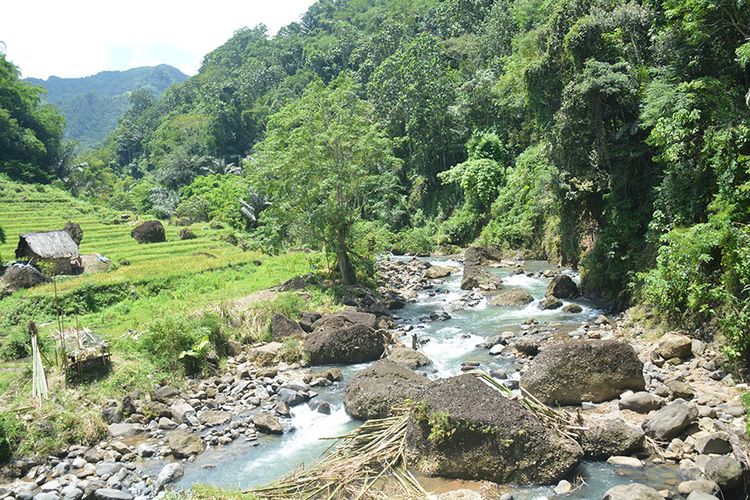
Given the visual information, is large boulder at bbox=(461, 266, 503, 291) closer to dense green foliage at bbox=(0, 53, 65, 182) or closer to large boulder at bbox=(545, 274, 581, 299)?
large boulder at bbox=(545, 274, 581, 299)

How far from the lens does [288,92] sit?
3548 inches

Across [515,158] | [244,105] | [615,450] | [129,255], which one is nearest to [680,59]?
[615,450]

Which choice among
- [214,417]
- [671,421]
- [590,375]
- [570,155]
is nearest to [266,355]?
[214,417]

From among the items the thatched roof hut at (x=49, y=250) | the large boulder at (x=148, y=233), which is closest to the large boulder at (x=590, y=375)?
the thatched roof hut at (x=49, y=250)

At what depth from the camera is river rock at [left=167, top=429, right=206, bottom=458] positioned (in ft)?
39.5

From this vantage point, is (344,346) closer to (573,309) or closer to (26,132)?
(573,309)

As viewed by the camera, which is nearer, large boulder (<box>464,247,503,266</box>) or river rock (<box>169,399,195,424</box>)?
river rock (<box>169,399,195,424</box>)

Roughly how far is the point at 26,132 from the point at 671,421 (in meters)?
77.9

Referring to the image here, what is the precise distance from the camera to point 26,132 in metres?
69.4

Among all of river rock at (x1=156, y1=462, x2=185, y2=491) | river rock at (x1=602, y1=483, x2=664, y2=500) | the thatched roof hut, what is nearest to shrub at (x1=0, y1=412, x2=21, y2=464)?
river rock at (x1=156, y1=462, x2=185, y2=491)

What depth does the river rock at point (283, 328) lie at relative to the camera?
62.9 ft

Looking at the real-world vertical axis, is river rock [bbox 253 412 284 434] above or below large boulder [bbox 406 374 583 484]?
below

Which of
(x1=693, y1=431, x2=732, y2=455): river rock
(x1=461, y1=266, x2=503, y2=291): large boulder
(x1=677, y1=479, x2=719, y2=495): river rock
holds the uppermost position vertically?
(x1=693, y1=431, x2=732, y2=455): river rock

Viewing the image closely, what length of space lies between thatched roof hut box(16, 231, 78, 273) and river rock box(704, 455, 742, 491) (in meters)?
30.2
